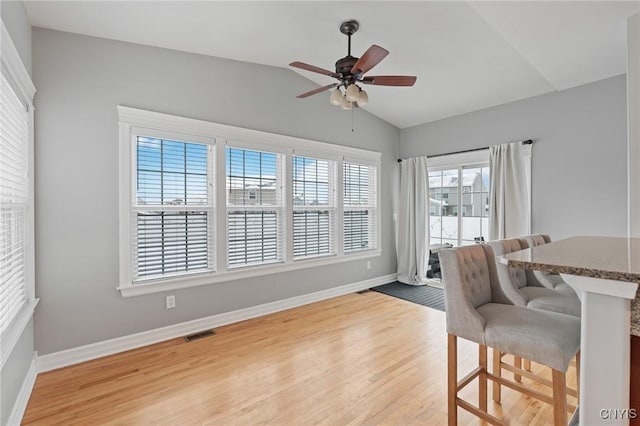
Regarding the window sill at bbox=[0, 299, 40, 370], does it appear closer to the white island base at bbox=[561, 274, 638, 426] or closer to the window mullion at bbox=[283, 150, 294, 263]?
the window mullion at bbox=[283, 150, 294, 263]

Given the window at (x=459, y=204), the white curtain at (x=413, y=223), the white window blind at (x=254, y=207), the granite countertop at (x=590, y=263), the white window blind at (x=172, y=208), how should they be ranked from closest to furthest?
the granite countertop at (x=590, y=263) → the white window blind at (x=172, y=208) → the white window blind at (x=254, y=207) → the window at (x=459, y=204) → the white curtain at (x=413, y=223)

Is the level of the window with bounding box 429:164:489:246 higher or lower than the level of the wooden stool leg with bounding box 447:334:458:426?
higher

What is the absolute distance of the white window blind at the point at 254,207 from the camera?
3551 mm

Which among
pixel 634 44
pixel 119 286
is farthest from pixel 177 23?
pixel 634 44

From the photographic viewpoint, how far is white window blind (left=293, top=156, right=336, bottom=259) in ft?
13.6

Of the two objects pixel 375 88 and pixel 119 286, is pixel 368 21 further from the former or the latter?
pixel 119 286

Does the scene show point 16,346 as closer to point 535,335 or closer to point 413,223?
point 535,335

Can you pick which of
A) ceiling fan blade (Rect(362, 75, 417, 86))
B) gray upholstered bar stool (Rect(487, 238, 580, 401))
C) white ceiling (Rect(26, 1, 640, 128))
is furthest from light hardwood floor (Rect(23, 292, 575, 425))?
white ceiling (Rect(26, 1, 640, 128))

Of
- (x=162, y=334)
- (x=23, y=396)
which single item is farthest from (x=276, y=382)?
(x=23, y=396)

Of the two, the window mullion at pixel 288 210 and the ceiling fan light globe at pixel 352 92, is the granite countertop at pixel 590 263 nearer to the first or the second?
the ceiling fan light globe at pixel 352 92

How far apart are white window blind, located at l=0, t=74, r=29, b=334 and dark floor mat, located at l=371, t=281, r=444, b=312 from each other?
410cm

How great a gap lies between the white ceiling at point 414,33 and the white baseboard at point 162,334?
2.78 metres

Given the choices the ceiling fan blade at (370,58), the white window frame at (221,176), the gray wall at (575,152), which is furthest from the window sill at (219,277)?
the gray wall at (575,152)

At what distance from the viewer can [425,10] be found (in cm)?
262
